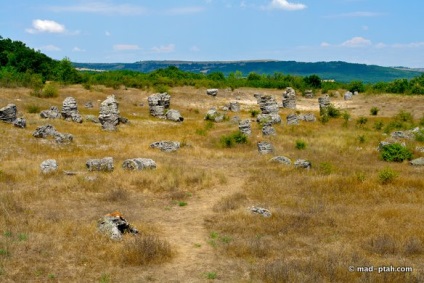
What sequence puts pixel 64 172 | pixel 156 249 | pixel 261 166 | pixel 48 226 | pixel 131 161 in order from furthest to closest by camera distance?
1. pixel 261 166
2. pixel 131 161
3. pixel 64 172
4. pixel 48 226
5. pixel 156 249

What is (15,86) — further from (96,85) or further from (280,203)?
(280,203)

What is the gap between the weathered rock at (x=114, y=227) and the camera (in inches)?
543

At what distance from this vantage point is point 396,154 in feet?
94.0

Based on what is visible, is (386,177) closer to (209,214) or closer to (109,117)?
(209,214)

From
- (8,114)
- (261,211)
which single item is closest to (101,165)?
(261,211)

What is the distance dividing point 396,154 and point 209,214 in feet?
57.5

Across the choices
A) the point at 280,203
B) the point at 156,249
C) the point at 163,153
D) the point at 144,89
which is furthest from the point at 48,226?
the point at 144,89

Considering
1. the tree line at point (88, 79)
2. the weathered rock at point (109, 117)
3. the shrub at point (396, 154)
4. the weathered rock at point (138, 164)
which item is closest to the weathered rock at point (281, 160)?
the shrub at point (396, 154)

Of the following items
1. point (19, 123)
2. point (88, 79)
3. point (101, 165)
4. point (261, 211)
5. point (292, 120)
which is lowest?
point (261, 211)

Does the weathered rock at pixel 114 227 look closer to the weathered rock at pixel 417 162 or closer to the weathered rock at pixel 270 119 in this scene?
the weathered rock at pixel 417 162

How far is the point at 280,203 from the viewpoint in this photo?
61.8ft

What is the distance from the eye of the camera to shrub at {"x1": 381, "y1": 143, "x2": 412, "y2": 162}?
93.8 ft

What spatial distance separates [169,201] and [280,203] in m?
5.44

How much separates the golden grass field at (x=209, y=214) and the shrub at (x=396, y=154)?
65cm
